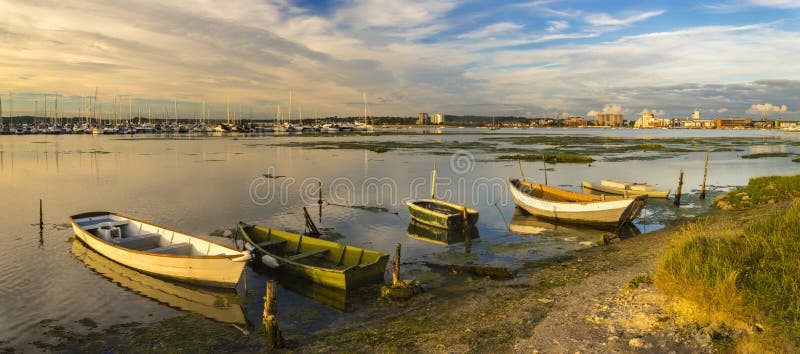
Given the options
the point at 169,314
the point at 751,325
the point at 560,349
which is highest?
the point at 751,325

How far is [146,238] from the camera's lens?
56.1 ft

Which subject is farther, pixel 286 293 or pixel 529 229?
pixel 529 229

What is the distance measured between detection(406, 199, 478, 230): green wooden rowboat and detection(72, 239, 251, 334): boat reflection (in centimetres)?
1049

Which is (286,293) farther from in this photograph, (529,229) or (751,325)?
(529,229)

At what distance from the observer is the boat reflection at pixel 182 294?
12.3 meters

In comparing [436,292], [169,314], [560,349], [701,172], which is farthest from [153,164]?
[701,172]

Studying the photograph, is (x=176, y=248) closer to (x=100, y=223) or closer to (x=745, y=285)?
(x=100, y=223)

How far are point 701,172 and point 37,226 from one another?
177 ft

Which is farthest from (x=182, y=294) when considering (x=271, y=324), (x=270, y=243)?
(x=271, y=324)

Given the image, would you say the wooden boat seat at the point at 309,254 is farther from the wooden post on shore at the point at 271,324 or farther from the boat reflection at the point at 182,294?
the wooden post on shore at the point at 271,324

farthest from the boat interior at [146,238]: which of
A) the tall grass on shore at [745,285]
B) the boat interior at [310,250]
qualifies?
the tall grass on shore at [745,285]

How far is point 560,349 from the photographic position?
8.42 meters

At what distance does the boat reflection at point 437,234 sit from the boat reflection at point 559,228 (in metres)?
2.55

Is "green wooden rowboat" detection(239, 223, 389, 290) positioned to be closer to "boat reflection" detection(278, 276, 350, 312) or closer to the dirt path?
"boat reflection" detection(278, 276, 350, 312)
